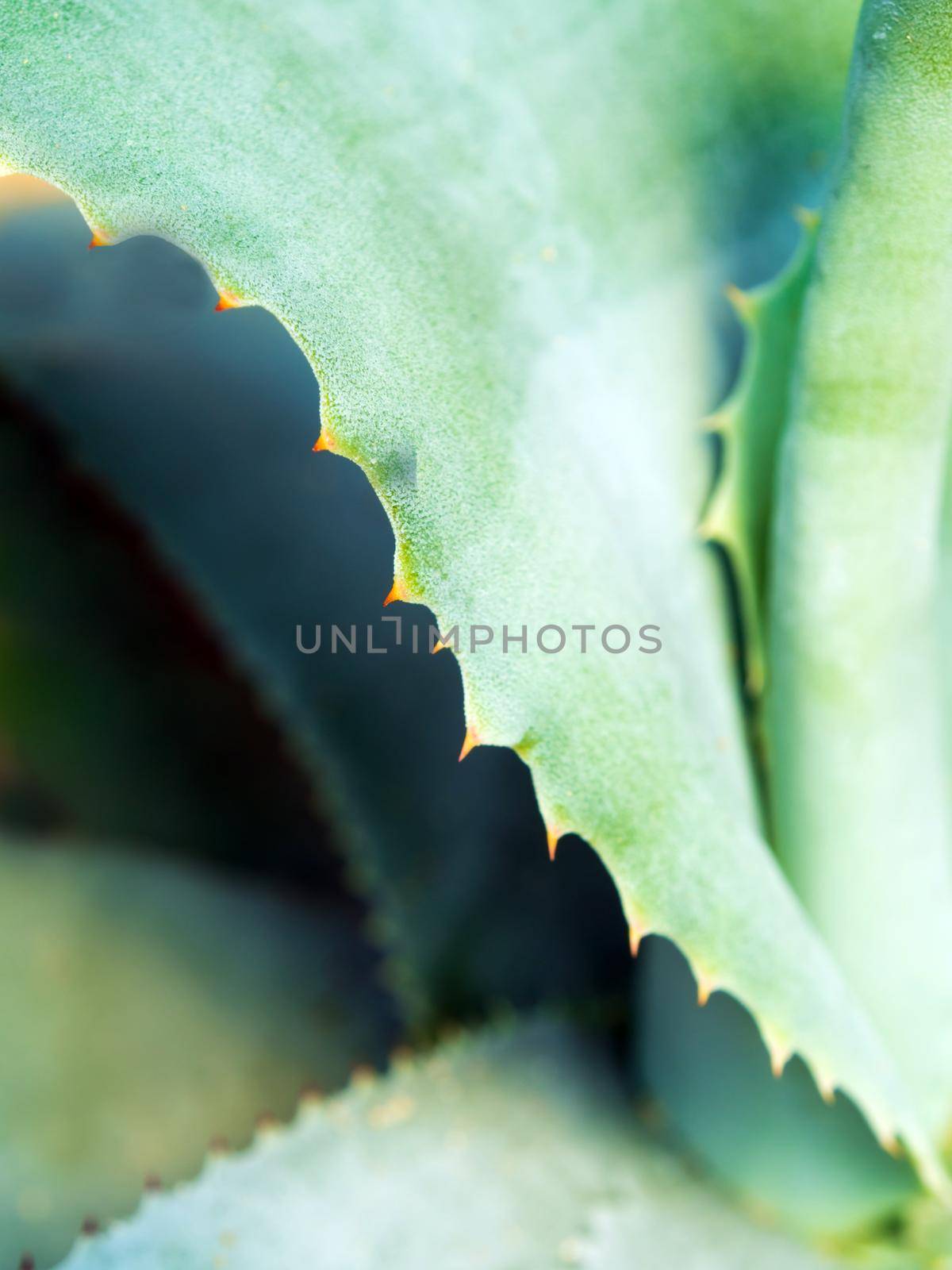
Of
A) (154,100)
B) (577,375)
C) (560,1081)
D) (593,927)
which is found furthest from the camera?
(593,927)

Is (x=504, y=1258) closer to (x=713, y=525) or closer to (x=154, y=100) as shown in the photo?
(x=713, y=525)

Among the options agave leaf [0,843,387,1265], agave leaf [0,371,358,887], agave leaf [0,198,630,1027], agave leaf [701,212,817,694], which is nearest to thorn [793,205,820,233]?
agave leaf [701,212,817,694]

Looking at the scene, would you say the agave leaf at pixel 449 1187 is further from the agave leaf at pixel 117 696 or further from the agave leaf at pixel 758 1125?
the agave leaf at pixel 117 696

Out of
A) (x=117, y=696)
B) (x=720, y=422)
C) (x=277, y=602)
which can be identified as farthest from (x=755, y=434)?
(x=117, y=696)

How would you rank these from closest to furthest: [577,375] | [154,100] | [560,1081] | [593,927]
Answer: [154,100] → [577,375] → [560,1081] → [593,927]

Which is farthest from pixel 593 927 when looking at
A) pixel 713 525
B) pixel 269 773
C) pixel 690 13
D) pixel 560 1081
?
pixel 690 13

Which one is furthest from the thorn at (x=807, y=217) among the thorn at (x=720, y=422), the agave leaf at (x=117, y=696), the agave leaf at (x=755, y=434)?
the agave leaf at (x=117, y=696)

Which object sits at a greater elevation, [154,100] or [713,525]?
[154,100]
